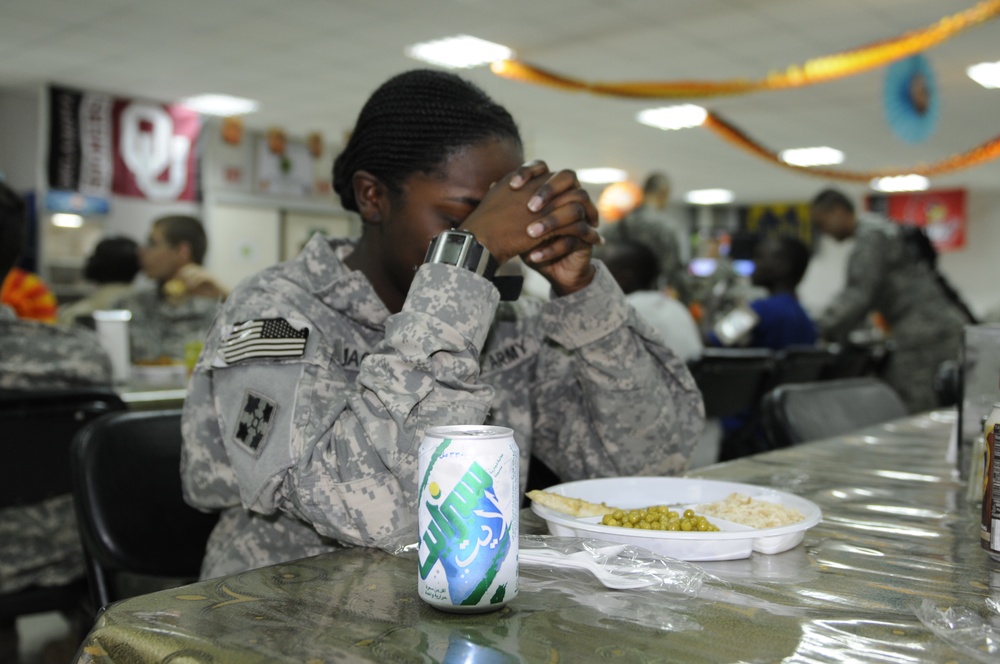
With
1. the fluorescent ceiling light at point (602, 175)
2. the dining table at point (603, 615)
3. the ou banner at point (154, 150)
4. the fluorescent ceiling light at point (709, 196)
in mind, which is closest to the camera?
the dining table at point (603, 615)

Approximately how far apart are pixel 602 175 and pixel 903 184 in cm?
431

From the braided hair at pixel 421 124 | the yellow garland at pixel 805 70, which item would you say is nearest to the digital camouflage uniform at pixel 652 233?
the yellow garland at pixel 805 70

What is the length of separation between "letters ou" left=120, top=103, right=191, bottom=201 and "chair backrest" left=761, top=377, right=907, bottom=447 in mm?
6717

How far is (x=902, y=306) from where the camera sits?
406 centimetres

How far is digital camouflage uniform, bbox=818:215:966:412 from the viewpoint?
12.9 ft

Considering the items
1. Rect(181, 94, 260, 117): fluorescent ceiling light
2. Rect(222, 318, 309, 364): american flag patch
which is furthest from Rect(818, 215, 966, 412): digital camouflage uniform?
Rect(181, 94, 260, 117): fluorescent ceiling light

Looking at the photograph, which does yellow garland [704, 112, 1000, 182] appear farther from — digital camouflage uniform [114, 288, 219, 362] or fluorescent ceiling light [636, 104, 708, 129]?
digital camouflage uniform [114, 288, 219, 362]

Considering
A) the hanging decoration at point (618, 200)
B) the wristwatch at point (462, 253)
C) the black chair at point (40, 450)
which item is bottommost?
the black chair at point (40, 450)

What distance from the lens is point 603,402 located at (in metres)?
1.26

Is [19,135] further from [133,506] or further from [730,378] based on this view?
[133,506]

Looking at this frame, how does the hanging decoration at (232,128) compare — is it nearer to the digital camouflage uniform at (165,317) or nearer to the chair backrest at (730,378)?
the digital camouflage uniform at (165,317)

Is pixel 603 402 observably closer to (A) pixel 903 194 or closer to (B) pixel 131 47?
(B) pixel 131 47

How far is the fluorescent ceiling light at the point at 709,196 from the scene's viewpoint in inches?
522

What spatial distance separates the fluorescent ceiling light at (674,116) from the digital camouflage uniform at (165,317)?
477 cm
